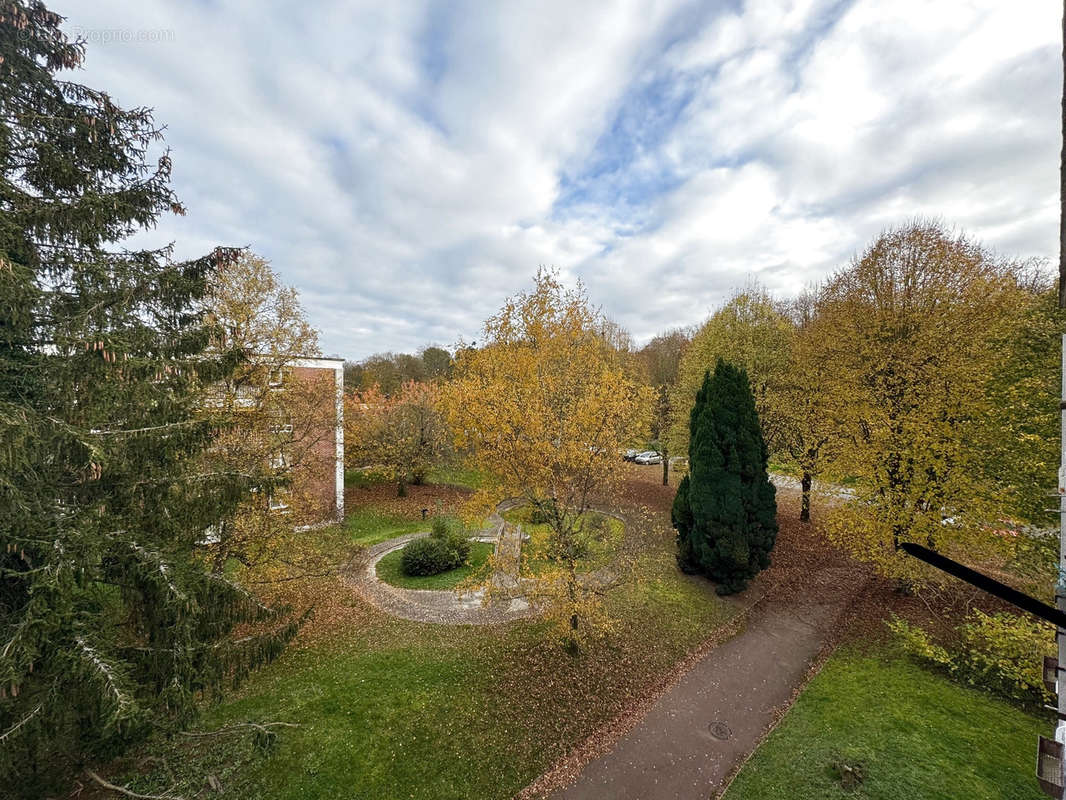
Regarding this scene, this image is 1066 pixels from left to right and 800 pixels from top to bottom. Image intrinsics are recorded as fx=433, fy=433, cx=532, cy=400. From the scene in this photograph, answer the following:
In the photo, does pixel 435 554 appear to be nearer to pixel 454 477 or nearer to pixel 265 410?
pixel 265 410

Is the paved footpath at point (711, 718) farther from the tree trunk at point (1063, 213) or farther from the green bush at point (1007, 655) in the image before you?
the tree trunk at point (1063, 213)

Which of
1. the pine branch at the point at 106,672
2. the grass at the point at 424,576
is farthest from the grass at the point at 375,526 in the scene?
the pine branch at the point at 106,672

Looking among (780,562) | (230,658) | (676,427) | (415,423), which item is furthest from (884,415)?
(415,423)

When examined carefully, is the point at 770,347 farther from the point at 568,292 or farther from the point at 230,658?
the point at 230,658

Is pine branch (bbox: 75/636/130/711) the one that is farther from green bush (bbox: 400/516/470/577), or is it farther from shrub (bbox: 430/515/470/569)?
shrub (bbox: 430/515/470/569)

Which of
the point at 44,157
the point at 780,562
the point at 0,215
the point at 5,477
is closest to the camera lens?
the point at 5,477

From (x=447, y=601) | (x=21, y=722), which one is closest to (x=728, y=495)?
(x=447, y=601)

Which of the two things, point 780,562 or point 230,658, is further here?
point 780,562
